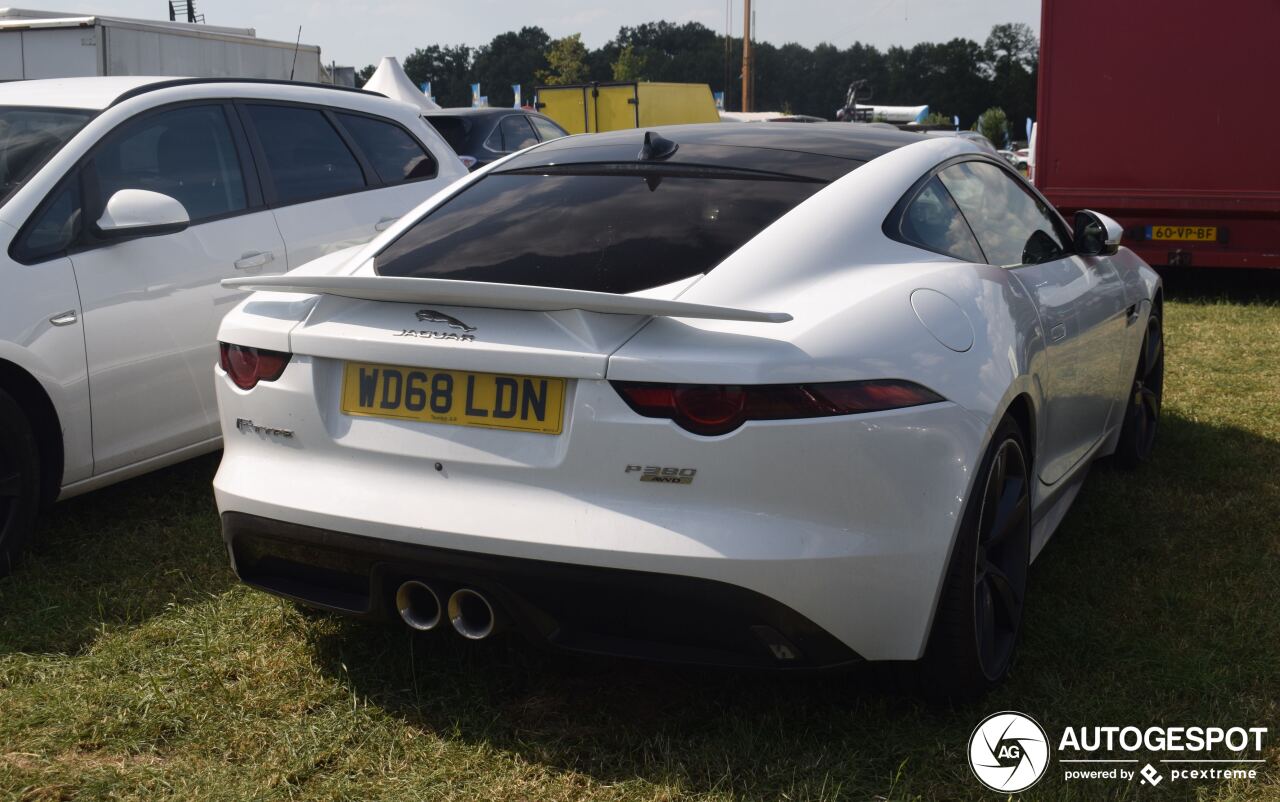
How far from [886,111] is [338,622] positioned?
178ft

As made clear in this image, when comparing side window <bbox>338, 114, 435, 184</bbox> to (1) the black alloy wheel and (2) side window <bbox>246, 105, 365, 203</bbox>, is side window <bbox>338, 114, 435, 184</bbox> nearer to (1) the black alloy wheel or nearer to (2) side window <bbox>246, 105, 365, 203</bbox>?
(2) side window <bbox>246, 105, 365, 203</bbox>

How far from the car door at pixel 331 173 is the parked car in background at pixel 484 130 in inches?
270

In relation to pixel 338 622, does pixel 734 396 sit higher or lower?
higher

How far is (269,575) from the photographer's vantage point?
3.05 metres

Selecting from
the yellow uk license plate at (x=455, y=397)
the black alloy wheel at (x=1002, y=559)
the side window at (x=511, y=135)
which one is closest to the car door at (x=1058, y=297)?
the black alloy wheel at (x=1002, y=559)

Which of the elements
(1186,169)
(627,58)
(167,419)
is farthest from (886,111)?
(167,419)

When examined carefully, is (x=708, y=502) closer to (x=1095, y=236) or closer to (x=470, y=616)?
(x=470, y=616)

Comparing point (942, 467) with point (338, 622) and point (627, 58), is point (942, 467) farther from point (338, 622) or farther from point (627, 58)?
point (627, 58)

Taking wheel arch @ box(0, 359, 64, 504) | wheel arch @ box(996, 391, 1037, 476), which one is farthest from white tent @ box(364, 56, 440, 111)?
wheel arch @ box(996, 391, 1037, 476)

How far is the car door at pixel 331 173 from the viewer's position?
199 inches

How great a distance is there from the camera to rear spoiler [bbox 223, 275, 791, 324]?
2.50 meters

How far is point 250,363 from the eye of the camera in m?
3.00

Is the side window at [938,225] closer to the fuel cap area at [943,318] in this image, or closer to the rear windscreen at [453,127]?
the fuel cap area at [943,318]

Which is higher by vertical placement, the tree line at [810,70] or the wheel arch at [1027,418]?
the tree line at [810,70]
